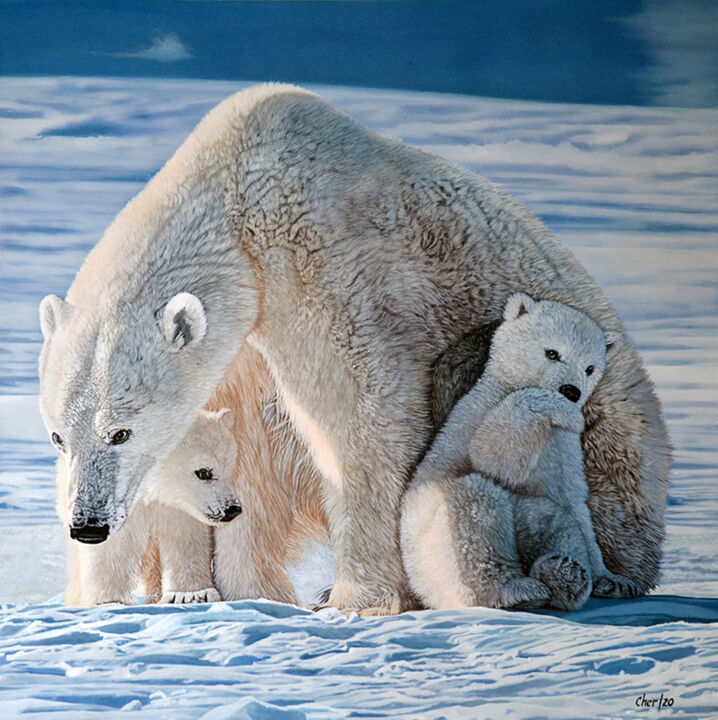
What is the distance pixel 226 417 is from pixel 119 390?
12.3 inches

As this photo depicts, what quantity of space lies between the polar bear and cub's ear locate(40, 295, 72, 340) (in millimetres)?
343

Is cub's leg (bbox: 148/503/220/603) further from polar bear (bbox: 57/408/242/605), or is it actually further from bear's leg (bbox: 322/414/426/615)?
bear's leg (bbox: 322/414/426/615)

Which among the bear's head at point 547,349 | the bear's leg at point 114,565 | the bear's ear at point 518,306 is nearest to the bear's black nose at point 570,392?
the bear's head at point 547,349

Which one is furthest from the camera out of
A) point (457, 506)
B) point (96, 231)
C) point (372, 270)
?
point (96, 231)

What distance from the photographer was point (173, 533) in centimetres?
281

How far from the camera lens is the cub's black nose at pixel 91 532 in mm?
2613

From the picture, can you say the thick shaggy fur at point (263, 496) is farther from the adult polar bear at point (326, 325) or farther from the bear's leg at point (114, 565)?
the bear's leg at point (114, 565)

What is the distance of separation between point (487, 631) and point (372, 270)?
949 millimetres

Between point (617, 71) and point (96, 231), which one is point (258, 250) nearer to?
point (96, 231)

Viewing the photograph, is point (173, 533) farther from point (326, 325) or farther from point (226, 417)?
point (326, 325)

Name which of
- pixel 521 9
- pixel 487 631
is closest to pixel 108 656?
pixel 487 631

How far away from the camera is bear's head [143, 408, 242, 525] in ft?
9.05

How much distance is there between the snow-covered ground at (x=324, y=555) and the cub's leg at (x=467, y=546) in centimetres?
6

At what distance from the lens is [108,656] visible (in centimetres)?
272
